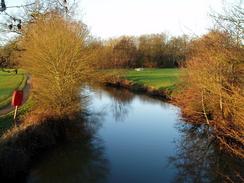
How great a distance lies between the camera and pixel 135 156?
17.3 m

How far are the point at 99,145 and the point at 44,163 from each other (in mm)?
4013

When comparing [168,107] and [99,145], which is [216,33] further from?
[168,107]

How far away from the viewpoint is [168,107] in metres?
32.4

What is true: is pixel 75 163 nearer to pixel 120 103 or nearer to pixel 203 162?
pixel 203 162

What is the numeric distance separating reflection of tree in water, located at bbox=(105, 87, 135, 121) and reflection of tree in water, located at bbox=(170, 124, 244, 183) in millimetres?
8046

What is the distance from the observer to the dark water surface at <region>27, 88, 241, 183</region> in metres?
14.7

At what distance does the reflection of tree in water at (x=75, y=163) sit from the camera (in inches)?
569

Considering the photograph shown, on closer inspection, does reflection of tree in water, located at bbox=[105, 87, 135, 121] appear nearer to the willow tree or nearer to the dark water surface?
the dark water surface

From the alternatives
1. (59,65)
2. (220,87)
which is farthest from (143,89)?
(220,87)

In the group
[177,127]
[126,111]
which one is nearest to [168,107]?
[126,111]

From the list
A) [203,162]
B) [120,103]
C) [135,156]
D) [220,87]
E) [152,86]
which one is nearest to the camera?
[220,87]

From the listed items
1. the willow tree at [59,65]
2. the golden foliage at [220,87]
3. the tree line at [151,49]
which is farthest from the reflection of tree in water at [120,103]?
the tree line at [151,49]

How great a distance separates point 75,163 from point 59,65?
23.7 ft

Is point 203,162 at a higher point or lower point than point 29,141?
lower
